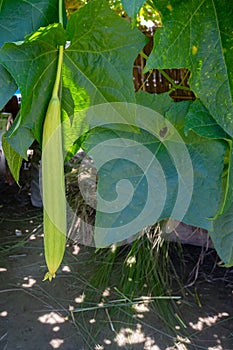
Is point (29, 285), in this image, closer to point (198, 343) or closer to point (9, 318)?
point (9, 318)

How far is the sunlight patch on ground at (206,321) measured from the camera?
62.3 inches

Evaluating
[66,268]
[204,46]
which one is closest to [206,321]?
[66,268]

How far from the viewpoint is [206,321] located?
5.28 ft

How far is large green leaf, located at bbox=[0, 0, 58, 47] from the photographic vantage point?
33 centimetres

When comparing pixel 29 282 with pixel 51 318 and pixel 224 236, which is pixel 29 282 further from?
pixel 224 236

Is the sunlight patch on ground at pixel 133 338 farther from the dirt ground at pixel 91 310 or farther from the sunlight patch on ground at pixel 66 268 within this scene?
the sunlight patch on ground at pixel 66 268

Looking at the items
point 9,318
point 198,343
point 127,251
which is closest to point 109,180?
point 198,343

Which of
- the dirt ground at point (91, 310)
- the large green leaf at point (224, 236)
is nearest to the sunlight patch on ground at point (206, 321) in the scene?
the dirt ground at point (91, 310)

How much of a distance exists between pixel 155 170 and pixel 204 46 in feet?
0.40

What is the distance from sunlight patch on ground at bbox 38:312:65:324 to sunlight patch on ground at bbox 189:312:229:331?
47cm

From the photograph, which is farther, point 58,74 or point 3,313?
point 3,313

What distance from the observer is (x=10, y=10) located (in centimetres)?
34

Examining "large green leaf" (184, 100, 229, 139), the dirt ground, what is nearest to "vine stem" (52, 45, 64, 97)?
"large green leaf" (184, 100, 229, 139)

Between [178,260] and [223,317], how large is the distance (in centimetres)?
42
